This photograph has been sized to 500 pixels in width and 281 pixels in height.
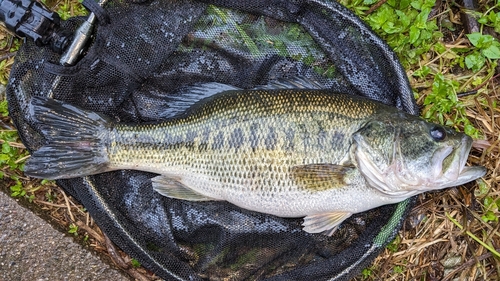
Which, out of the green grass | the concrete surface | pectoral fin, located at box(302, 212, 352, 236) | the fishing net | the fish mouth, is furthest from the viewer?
the concrete surface

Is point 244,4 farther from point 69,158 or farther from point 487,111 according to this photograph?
point 487,111

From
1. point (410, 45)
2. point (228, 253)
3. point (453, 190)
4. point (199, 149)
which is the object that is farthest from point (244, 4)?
point (453, 190)

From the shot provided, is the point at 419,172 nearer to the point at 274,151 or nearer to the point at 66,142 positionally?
the point at 274,151

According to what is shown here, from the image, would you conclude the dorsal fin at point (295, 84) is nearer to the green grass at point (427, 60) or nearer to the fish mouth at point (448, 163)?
the green grass at point (427, 60)

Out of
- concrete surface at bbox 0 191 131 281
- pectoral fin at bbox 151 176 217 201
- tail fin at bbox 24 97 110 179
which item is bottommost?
concrete surface at bbox 0 191 131 281

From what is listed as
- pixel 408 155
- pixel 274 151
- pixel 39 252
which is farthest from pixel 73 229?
pixel 408 155

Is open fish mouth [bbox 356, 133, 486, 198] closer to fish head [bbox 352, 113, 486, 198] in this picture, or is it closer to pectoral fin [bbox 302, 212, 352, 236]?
fish head [bbox 352, 113, 486, 198]

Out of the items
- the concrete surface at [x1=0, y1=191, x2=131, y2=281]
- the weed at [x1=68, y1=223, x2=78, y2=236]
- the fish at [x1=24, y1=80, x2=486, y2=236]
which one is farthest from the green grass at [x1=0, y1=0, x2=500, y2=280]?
the fish at [x1=24, y1=80, x2=486, y2=236]
